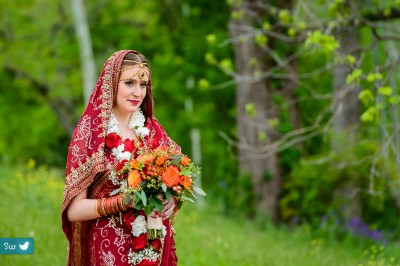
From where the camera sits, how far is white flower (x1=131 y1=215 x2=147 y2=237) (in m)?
4.18

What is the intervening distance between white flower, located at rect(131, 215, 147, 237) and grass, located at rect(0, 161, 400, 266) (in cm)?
259

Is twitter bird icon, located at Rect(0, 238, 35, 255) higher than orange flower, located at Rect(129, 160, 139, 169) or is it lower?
lower

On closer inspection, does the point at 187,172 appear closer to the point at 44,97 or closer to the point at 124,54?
the point at 124,54

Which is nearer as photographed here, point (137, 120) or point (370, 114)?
point (137, 120)

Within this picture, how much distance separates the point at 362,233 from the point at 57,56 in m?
15.3

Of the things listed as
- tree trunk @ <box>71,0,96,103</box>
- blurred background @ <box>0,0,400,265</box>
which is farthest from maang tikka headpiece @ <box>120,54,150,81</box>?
tree trunk @ <box>71,0,96,103</box>

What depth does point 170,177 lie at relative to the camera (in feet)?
13.0

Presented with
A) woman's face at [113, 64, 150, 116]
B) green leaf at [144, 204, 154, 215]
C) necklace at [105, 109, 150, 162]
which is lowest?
green leaf at [144, 204, 154, 215]

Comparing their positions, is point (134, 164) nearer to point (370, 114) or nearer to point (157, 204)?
point (157, 204)

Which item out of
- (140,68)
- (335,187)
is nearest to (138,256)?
(140,68)

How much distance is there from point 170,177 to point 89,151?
561 mm

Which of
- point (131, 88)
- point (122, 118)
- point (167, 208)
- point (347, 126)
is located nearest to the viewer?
point (167, 208)

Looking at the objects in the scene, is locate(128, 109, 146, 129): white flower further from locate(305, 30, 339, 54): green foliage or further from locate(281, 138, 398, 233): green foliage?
locate(281, 138, 398, 233): green foliage

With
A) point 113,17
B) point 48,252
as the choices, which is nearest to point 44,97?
point 113,17
